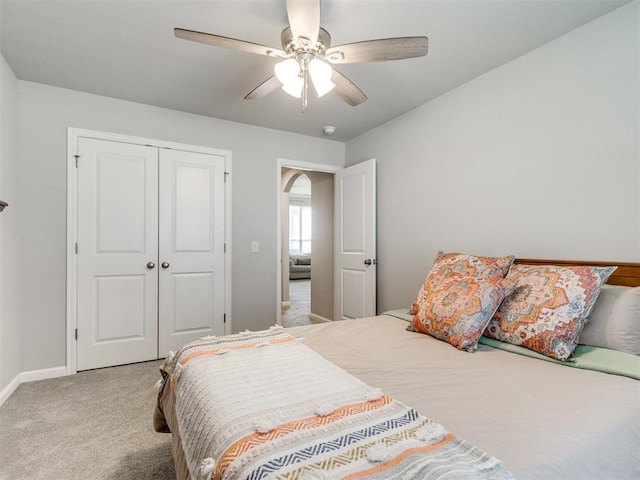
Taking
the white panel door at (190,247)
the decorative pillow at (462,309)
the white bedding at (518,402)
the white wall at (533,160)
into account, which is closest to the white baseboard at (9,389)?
the white panel door at (190,247)

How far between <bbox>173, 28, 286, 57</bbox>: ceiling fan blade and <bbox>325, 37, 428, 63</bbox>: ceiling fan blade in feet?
0.98

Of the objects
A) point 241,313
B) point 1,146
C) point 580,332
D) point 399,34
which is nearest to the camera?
point 580,332

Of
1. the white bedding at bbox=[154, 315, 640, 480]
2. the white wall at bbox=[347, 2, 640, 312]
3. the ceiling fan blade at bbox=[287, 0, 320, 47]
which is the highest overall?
the ceiling fan blade at bbox=[287, 0, 320, 47]

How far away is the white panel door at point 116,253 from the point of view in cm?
284

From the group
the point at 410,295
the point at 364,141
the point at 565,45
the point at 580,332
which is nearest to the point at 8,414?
the point at 410,295

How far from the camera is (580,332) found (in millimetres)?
1536

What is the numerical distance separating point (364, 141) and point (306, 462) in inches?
140

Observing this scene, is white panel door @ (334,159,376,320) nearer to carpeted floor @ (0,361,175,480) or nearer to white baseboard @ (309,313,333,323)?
white baseboard @ (309,313,333,323)

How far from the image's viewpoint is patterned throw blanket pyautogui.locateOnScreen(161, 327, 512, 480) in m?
0.70

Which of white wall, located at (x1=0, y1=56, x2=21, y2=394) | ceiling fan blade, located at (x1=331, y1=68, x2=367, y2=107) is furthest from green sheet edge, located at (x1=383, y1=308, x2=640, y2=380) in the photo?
white wall, located at (x1=0, y1=56, x2=21, y2=394)

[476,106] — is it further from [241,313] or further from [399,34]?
[241,313]

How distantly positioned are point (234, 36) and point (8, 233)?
2152 mm

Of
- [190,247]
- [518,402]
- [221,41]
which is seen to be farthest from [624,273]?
[190,247]

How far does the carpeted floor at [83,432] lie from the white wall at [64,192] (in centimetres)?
51
